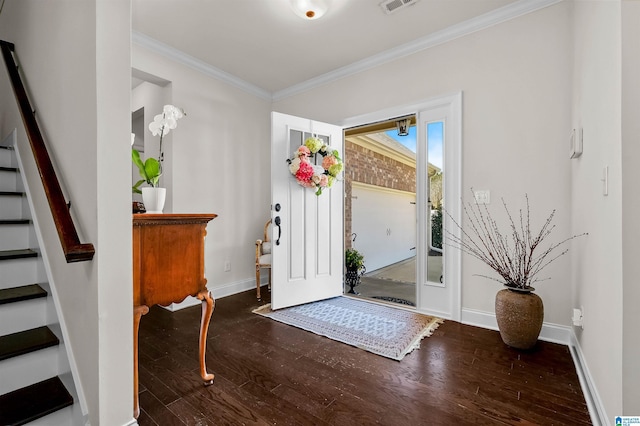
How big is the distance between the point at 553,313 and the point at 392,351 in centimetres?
138

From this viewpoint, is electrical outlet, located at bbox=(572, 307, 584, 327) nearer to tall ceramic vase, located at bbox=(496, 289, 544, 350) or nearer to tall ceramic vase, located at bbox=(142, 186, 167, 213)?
tall ceramic vase, located at bbox=(496, 289, 544, 350)

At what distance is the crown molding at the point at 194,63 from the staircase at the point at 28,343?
1923 millimetres

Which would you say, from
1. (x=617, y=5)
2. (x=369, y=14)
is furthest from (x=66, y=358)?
(x=369, y=14)

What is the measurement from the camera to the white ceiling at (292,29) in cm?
250

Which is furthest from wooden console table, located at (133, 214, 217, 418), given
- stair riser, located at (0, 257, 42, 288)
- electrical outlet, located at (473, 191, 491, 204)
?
electrical outlet, located at (473, 191, 491, 204)

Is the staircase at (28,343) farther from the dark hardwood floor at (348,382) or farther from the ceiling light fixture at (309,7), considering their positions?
the ceiling light fixture at (309,7)

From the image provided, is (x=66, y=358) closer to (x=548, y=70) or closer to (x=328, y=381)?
(x=328, y=381)

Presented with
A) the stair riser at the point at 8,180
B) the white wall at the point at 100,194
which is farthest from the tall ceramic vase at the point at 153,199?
the stair riser at the point at 8,180

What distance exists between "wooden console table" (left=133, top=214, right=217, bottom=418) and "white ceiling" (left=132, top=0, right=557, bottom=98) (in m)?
2.04

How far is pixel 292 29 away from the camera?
2.81 metres

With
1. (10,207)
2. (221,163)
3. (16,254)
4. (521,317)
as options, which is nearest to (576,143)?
(521,317)

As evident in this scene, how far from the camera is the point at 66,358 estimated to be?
1.44m

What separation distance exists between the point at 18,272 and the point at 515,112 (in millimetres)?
3794

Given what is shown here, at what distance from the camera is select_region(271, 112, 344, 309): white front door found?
3.16 meters
